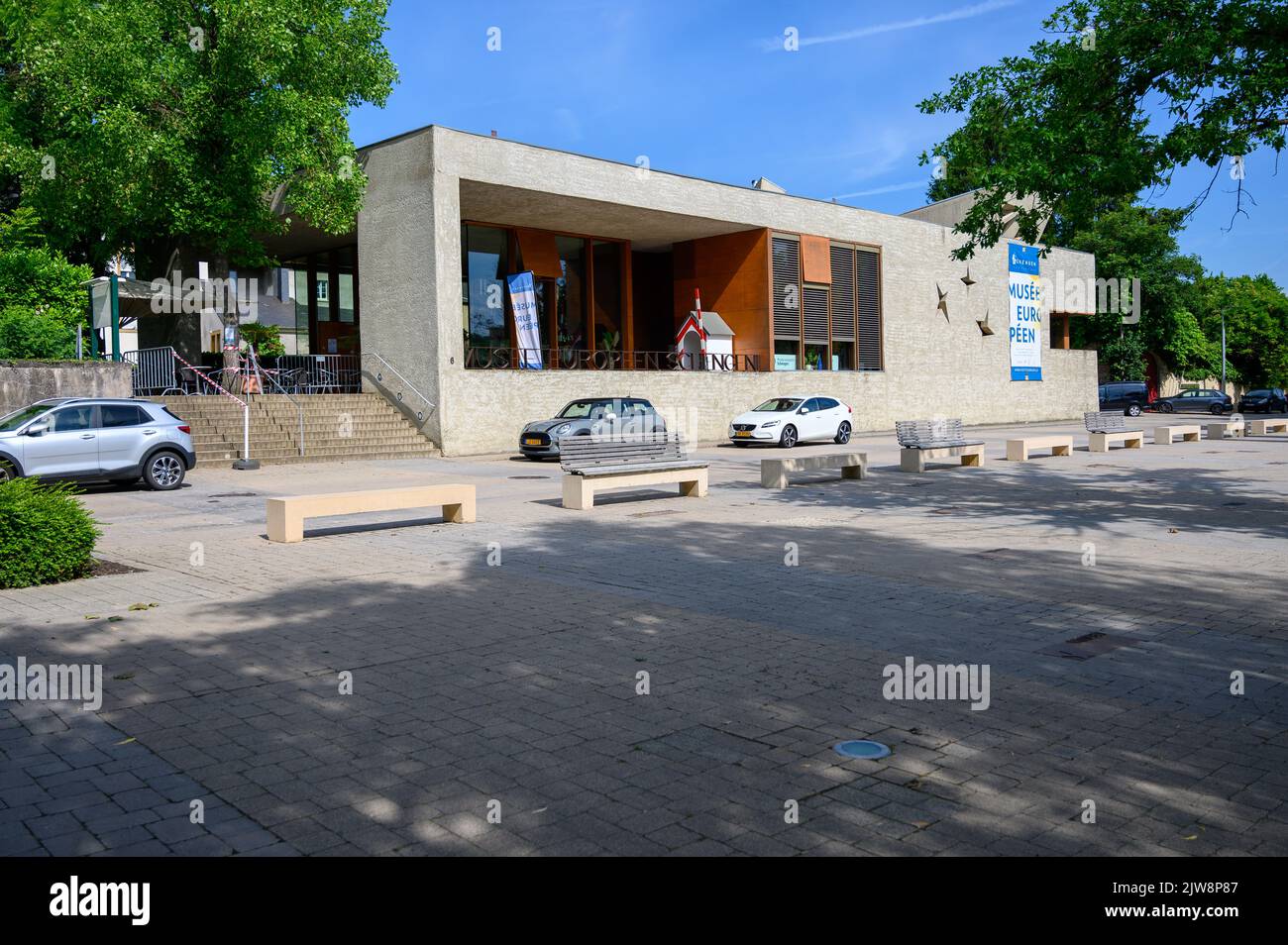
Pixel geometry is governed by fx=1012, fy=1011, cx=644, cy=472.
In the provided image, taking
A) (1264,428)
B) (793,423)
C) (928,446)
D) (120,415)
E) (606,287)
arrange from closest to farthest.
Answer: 1. (120,415)
2. (928,446)
3. (793,423)
4. (1264,428)
5. (606,287)

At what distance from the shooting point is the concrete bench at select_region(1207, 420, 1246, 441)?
31.1 m

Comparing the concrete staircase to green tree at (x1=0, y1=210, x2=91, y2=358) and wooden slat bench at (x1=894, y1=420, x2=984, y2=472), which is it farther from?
wooden slat bench at (x1=894, y1=420, x2=984, y2=472)

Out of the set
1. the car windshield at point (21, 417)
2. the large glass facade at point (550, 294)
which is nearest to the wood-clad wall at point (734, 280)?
the large glass facade at point (550, 294)

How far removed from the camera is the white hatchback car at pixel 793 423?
29.8 meters

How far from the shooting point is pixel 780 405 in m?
30.8

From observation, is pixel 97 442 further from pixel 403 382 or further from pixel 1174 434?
pixel 1174 434

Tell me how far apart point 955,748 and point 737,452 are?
23.4 metres

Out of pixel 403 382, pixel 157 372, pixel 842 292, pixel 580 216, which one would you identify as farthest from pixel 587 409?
pixel 842 292

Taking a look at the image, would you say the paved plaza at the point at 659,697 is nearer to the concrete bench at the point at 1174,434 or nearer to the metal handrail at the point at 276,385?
the metal handrail at the point at 276,385

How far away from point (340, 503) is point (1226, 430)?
101 ft

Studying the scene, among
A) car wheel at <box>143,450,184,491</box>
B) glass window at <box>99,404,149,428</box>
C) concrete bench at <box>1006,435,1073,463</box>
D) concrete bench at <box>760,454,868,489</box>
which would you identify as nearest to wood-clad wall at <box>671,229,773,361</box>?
concrete bench at <box>1006,435,1073,463</box>

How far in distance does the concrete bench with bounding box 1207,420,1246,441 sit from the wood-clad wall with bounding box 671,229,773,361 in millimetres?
14266

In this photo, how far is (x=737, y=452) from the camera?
92.1 feet
